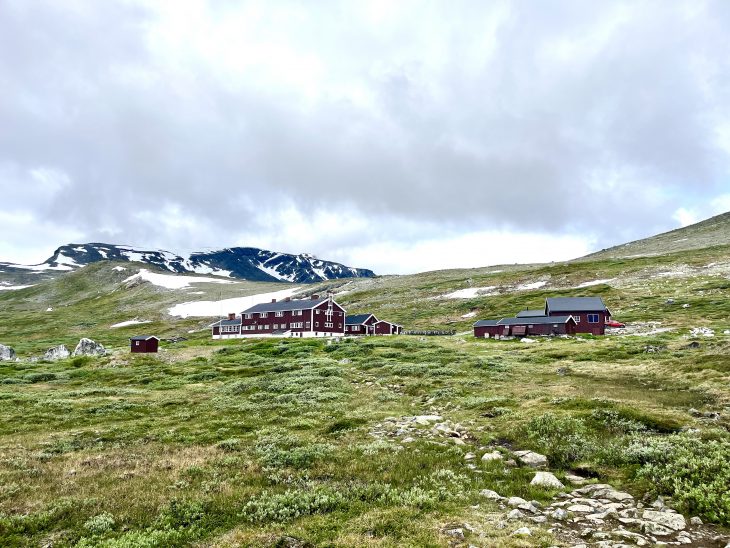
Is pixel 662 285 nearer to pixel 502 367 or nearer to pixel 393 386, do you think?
pixel 502 367

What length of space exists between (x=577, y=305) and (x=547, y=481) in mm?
74184

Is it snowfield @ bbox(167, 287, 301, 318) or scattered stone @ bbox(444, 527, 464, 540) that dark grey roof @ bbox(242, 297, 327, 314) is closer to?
snowfield @ bbox(167, 287, 301, 318)

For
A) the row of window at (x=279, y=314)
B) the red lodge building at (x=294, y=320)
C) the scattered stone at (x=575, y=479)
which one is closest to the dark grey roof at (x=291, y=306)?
the red lodge building at (x=294, y=320)

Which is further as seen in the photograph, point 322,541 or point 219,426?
point 219,426

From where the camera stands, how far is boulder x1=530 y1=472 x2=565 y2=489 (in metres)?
12.3

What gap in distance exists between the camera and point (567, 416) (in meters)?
18.8

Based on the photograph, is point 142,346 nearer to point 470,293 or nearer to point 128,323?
point 470,293

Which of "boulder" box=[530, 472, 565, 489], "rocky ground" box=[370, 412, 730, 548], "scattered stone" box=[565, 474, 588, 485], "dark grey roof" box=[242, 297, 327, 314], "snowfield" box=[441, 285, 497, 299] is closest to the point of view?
"rocky ground" box=[370, 412, 730, 548]

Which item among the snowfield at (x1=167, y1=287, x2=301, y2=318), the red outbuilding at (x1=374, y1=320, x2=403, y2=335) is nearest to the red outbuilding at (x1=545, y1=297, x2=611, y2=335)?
the red outbuilding at (x1=374, y1=320, x2=403, y2=335)

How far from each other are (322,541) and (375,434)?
969 centimetres

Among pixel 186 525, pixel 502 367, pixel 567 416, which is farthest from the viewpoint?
pixel 502 367

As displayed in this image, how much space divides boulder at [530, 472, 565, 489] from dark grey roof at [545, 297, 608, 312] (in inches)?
2865

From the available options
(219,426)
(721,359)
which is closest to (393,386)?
(219,426)

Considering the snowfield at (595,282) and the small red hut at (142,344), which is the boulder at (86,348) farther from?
the snowfield at (595,282)
